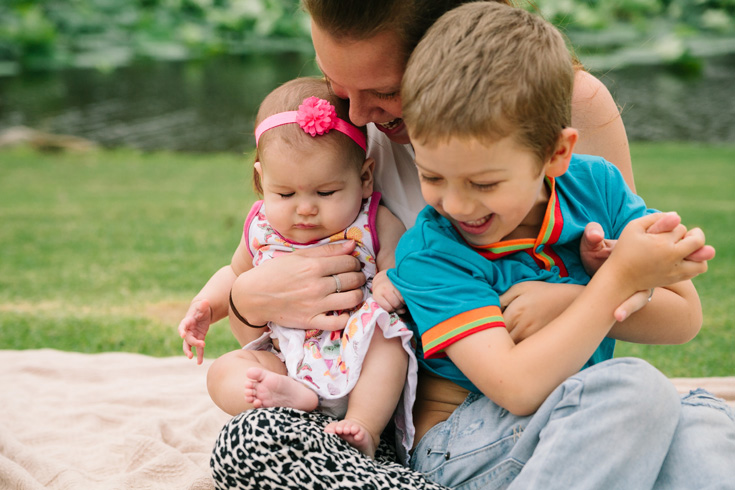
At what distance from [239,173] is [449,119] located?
259 inches

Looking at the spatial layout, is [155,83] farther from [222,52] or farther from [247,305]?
[247,305]

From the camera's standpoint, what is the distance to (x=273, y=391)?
74.3 inches

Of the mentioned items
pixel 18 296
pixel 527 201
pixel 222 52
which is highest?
pixel 527 201

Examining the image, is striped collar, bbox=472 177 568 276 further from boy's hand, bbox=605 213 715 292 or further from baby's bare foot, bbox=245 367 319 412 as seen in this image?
baby's bare foot, bbox=245 367 319 412

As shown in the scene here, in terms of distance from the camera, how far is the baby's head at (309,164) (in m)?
2.04

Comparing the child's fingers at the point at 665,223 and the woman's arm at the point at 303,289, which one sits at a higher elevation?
the child's fingers at the point at 665,223

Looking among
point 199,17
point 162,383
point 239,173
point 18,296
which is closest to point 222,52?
point 199,17

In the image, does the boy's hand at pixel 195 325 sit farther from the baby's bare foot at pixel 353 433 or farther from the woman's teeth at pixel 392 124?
the woman's teeth at pixel 392 124

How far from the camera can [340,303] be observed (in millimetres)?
2035

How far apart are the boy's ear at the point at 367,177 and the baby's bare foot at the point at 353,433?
0.66m

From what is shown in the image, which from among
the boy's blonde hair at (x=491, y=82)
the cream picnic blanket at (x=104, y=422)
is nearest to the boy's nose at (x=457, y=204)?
the boy's blonde hair at (x=491, y=82)

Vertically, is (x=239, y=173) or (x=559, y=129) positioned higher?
(x=559, y=129)

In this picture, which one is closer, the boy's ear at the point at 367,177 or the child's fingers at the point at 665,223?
the child's fingers at the point at 665,223

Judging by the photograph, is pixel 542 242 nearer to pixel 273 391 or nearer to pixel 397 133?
pixel 397 133
